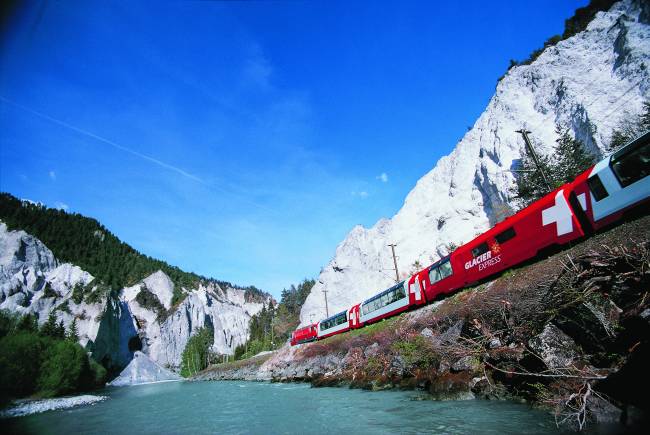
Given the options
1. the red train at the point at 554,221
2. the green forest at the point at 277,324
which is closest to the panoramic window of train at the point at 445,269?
the red train at the point at 554,221

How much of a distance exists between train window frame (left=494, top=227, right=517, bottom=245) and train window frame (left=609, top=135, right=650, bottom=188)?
225 inches

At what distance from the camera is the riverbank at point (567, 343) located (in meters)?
6.70

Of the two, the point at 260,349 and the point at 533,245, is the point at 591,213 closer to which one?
the point at 533,245

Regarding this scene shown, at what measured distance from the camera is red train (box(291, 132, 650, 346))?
40.4 ft

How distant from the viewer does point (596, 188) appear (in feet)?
44.4

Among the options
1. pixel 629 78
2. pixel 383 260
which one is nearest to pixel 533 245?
pixel 629 78

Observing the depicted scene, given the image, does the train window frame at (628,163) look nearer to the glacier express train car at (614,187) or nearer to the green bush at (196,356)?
the glacier express train car at (614,187)

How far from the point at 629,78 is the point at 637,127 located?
7.99 meters

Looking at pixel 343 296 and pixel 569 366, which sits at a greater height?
pixel 343 296

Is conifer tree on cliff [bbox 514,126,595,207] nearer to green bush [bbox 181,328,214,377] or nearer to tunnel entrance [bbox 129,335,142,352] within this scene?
green bush [bbox 181,328,214,377]

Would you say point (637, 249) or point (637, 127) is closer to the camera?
point (637, 249)

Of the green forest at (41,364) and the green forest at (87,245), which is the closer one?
the green forest at (41,364)

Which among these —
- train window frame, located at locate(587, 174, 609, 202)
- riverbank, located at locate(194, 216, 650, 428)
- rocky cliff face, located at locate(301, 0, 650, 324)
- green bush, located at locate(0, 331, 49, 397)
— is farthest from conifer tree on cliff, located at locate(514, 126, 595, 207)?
green bush, located at locate(0, 331, 49, 397)

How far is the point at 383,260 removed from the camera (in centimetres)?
8788
